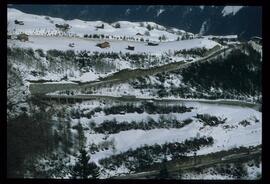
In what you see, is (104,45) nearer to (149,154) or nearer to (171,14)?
(171,14)

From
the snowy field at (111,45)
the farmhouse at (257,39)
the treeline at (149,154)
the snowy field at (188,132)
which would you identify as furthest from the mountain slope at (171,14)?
the treeline at (149,154)

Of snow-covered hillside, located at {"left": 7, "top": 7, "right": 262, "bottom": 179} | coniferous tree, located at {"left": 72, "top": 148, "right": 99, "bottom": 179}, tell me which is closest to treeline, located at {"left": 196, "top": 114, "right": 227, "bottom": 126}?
snow-covered hillside, located at {"left": 7, "top": 7, "right": 262, "bottom": 179}

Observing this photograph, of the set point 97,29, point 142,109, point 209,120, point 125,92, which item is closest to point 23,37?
point 97,29

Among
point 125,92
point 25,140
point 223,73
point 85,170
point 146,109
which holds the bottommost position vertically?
point 85,170

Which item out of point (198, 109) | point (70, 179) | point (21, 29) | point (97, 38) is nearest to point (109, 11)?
point (97, 38)

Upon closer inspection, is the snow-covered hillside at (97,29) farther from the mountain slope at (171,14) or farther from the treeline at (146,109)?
the treeline at (146,109)
